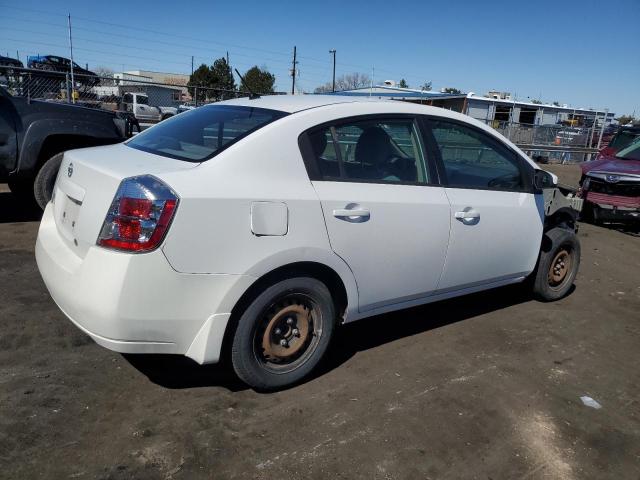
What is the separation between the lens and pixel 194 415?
2.83 metres

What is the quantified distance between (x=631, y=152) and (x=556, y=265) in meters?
5.98

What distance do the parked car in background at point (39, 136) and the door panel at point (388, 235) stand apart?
14.9 feet

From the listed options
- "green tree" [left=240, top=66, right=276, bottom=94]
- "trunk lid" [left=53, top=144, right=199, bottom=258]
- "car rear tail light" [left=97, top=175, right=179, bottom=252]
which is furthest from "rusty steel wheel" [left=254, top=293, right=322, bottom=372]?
"green tree" [left=240, top=66, right=276, bottom=94]

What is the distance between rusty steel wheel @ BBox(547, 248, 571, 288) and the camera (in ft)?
15.9

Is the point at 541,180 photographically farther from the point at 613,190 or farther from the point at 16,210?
the point at 16,210

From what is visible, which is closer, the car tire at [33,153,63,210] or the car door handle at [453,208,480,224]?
the car door handle at [453,208,480,224]

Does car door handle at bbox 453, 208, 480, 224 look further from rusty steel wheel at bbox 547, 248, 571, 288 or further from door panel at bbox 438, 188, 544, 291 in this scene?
rusty steel wheel at bbox 547, 248, 571, 288

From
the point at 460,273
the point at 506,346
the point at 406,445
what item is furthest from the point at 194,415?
the point at 506,346

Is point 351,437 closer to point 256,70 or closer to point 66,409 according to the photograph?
point 66,409

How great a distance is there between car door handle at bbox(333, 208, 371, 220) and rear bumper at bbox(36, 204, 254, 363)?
26.2 inches

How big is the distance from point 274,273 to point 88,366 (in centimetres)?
139

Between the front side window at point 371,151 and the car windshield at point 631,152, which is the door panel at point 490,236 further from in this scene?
the car windshield at point 631,152

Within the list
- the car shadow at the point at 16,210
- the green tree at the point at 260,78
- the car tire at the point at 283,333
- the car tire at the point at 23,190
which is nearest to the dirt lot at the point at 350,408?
the car tire at the point at 283,333

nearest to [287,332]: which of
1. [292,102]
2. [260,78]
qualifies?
[292,102]
